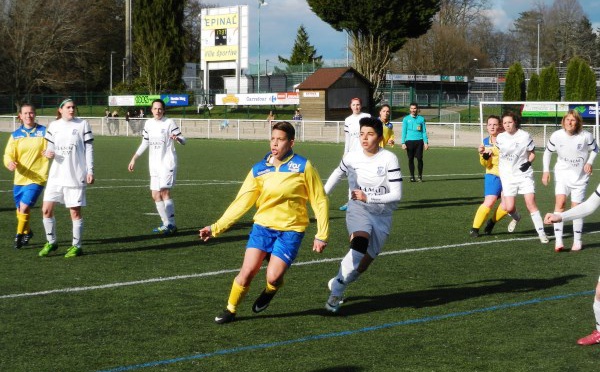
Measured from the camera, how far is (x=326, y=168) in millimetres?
27672

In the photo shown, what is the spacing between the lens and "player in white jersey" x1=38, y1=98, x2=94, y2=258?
1095cm

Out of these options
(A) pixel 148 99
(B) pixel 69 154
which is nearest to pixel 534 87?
(A) pixel 148 99

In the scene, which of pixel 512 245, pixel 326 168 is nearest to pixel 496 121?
pixel 512 245

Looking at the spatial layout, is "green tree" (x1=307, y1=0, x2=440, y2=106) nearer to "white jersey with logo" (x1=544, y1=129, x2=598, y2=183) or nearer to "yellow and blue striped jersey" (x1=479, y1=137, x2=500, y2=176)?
"yellow and blue striped jersey" (x1=479, y1=137, x2=500, y2=176)

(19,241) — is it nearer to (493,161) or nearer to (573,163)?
(493,161)

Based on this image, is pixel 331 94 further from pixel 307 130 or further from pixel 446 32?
pixel 446 32

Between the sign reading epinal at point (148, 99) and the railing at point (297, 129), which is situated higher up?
the sign reading epinal at point (148, 99)

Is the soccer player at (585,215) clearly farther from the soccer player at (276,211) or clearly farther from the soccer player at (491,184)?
the soccer player at (491,184)

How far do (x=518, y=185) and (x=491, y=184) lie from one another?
89cm

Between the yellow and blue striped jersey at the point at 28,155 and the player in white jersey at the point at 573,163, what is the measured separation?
673 cm

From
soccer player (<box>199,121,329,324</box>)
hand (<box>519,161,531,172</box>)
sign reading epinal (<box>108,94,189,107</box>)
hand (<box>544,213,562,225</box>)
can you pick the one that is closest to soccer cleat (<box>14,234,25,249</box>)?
soccer player (<box>199,121,329,324</box>)

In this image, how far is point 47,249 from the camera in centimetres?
1117

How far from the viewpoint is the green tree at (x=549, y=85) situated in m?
57.1

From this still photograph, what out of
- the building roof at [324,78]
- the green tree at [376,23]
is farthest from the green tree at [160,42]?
the building roof at [324,78]
